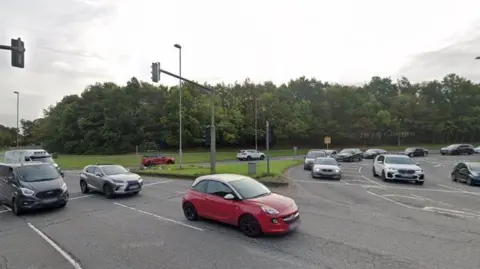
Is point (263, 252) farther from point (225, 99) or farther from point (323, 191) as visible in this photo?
point (225, 99)

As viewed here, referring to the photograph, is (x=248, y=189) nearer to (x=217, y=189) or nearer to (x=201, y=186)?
(x=217, y=189)

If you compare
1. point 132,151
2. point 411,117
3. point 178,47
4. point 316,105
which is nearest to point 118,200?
point 178,47

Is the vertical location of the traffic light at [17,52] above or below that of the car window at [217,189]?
above

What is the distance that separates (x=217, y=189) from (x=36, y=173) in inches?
316

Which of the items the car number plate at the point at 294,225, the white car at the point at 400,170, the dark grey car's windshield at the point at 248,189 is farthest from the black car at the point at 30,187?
the white car at the point at 400,170

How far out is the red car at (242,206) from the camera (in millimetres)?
7930

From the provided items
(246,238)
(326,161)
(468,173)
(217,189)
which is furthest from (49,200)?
(468,173)

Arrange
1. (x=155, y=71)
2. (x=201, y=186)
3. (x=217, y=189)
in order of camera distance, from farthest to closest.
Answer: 1. (x=155, y=71)
2. (x=201, y=186)
3. (x=217, y=189)

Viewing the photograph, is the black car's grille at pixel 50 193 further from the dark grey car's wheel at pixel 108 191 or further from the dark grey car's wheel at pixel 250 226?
the dark grey car's wheel at pixel 250 226

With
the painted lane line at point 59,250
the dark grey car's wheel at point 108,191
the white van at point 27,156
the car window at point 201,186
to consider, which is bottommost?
the painted lane line at point 59,250

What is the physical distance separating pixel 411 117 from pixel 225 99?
4719 centimetres

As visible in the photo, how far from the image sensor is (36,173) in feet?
41.7

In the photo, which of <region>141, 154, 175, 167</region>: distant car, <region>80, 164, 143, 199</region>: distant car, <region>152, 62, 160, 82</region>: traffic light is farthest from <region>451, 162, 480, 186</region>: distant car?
<region>141, 154, 175, 167</region>: distant car

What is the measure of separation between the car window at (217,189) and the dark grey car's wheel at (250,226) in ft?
2.86
